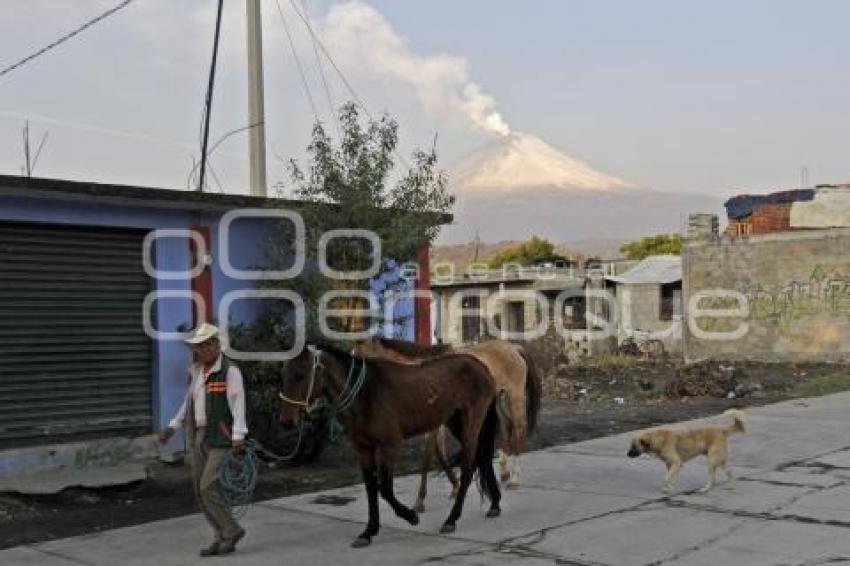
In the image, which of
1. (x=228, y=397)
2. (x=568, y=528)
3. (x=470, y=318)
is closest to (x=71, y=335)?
(x=228, y=397)

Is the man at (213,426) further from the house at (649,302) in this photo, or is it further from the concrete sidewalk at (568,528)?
the house at (649,302)

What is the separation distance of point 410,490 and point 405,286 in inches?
125

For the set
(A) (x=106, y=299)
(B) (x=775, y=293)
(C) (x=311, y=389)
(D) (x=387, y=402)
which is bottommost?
(D) (x=387, y=402)

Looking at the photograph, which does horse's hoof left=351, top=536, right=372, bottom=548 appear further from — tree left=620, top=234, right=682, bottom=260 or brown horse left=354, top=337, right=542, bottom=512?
tree left=620, top=234, right=682, bottom=260

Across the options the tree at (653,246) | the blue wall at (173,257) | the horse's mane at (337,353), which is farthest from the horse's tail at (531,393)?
the tree at (653,246)


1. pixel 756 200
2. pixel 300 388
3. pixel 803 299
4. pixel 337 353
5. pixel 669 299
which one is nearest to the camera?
pixel 300 388

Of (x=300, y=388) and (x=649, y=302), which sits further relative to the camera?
(x=649, y=302)

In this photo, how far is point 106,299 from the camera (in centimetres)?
1045

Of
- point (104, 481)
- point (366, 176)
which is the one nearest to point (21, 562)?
point (104, 481)

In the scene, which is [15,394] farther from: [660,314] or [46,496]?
[660,314]

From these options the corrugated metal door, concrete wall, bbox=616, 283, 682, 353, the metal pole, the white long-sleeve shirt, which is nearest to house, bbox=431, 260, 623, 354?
concrete wall, bbox=616, 283, 682, 353

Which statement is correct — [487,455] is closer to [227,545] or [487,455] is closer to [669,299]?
[227,545]

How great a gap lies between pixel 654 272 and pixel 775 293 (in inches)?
428

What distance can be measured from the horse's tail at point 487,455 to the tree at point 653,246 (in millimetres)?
60647
